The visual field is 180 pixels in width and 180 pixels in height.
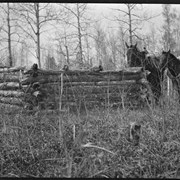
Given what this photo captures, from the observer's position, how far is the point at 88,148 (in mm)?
2484

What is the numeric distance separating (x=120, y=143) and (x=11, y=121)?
1.43m

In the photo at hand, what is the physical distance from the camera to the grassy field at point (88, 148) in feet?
7.36

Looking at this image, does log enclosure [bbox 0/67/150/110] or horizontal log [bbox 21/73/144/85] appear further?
horizontal log [bbox 21/73/144/85]

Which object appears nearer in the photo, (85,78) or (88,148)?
(88,148)

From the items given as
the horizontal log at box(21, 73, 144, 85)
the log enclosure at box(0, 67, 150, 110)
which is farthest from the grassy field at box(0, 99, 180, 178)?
the horizontal log at box(21, 73, 144, 85)

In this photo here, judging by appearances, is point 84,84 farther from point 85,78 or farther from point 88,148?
point 88,148

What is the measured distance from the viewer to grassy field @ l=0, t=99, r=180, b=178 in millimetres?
2242

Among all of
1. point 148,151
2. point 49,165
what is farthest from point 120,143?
point 49,165

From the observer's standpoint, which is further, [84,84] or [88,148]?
Answer: [84,84]

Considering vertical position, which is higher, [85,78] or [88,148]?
[85,78]

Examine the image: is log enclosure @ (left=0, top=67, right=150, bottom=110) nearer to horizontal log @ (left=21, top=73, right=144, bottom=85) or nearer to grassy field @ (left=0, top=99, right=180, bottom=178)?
horizontal log @ (left=21, top=73, right=144, bottom=85)

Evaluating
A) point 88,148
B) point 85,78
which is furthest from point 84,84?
point 88,148

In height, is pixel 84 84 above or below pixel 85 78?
below

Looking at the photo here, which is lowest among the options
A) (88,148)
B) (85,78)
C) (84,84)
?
(88,148)
